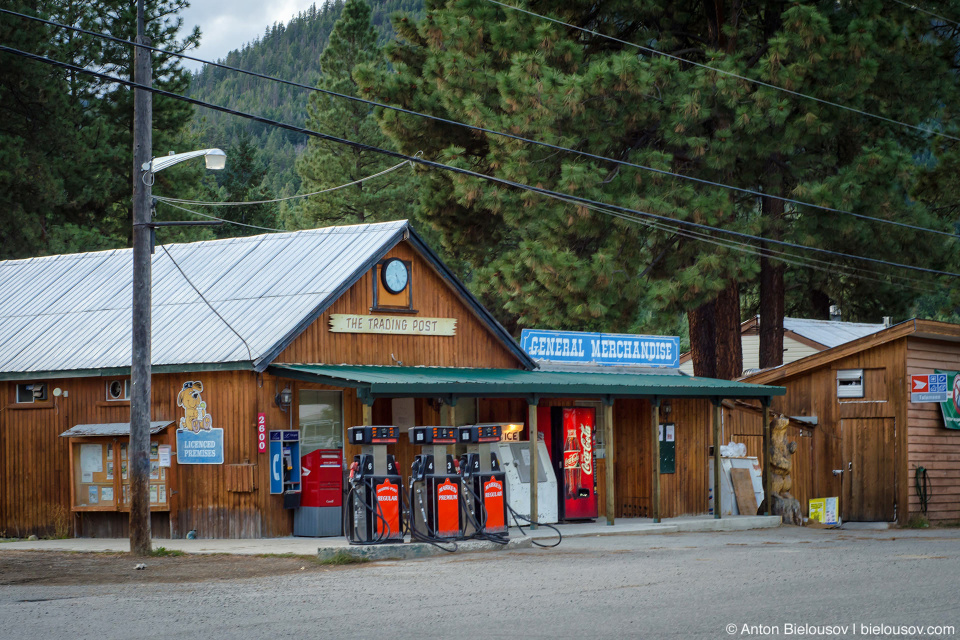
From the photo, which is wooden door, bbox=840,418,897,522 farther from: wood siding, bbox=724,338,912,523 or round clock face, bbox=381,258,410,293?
round clock face, bbox=381,258,410,293

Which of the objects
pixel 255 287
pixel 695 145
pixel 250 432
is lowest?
pixel 250 432

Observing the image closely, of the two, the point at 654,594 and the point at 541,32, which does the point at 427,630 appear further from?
the point at 541,32

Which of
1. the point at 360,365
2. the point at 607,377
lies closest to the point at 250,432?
the point at 360,365

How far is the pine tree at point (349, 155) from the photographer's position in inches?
2073

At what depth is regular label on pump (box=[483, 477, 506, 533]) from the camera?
59.2ft

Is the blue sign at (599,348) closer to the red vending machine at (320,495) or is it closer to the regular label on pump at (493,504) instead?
the red vending machine at (320,495)

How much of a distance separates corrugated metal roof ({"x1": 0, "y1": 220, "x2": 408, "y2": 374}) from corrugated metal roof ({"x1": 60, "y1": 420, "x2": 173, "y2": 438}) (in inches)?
42.3

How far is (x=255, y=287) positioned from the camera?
74.9ft

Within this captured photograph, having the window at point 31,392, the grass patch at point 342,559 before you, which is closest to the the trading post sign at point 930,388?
the grass patch at point 342,559

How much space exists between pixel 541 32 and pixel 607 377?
40.5 ft

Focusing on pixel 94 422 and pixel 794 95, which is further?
pixel 794 95

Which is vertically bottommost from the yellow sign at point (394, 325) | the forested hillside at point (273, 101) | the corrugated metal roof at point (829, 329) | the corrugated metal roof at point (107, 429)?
the corrugated metal roof at point (107, 429)

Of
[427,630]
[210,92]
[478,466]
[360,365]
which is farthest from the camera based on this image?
[210,92]

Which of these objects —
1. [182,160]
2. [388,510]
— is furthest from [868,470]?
[182,160]
